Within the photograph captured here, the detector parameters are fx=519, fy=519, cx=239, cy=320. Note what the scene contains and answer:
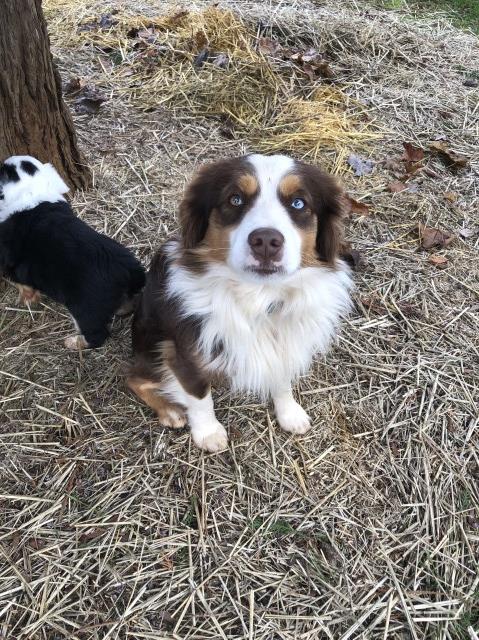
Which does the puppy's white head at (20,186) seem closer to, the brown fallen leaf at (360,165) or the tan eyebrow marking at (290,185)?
the tan eyebrow marking at (290,185)

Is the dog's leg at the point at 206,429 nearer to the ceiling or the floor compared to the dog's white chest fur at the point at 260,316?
nearer to the floor

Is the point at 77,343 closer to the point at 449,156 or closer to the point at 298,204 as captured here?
the point at 298,204

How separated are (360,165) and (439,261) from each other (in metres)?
1.19

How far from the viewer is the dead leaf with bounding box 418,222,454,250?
3.80 m

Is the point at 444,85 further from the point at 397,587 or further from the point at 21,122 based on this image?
the point at 397,587

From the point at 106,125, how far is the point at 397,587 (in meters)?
4.09

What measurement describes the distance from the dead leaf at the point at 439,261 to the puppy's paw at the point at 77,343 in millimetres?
2419

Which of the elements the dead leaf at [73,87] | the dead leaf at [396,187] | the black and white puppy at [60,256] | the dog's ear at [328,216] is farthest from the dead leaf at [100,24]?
the dog's ear at [328,216]

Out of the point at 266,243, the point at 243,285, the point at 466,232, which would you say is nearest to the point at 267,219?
the point at 266,243

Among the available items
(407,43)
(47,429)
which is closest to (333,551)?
(47,429)

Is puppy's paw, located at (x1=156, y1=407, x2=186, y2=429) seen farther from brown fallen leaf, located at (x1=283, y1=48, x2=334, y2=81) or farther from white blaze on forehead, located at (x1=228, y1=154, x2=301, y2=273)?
brown fallen leaf, located at (x1=283, y1=48, x2=334, y2=81)

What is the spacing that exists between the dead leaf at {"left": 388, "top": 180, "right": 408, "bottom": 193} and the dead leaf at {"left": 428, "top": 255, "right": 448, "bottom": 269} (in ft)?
2.58

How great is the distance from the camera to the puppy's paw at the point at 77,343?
Result: 3.08 metres

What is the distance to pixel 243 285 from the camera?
2.26 m
